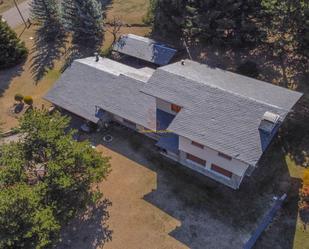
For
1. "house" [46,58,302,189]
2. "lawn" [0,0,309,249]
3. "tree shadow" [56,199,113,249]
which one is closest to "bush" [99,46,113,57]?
"house" [46,58,302,189]

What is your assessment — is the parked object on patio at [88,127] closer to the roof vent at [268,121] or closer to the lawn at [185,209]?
the lawn at [185,209]

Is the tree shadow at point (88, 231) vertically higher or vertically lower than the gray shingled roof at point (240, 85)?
lower

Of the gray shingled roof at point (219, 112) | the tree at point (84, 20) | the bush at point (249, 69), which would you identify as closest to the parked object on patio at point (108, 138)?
the gray shingled roof at point (219, 112)

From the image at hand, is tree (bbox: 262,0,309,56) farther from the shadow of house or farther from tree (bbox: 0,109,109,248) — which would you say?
tree (bbox: 0,109,109,248)

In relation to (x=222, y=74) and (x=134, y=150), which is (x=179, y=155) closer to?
(x=134, y=150)

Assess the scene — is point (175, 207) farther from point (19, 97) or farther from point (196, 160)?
point (19, 97)

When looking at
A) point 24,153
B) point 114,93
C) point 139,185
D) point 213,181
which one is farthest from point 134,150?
point 24,153
